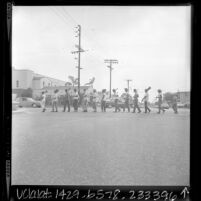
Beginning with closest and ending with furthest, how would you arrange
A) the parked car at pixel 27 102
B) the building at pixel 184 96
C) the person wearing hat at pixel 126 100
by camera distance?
the building at pixel 184 96
the parked car at pixel 27 102
the person wearing hat at pixel 126 100

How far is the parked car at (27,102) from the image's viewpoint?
2062 mm

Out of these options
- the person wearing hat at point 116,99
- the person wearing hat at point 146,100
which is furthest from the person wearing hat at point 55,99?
the person wearing hat at point 146,100

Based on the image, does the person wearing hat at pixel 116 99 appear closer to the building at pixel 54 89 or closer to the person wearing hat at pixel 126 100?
the person wearing hat at pixel 126 100

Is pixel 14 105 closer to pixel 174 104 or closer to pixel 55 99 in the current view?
pixel 55 99

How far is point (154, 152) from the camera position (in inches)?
83.5

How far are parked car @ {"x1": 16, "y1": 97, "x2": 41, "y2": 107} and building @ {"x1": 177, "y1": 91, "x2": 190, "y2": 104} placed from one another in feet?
4.32

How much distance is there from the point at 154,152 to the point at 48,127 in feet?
3.33

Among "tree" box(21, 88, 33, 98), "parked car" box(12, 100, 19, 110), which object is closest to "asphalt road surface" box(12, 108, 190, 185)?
"parked car" box(12, 100, 19, 110)

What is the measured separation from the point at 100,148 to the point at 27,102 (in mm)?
797

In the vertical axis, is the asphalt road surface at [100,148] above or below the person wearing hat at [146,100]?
below

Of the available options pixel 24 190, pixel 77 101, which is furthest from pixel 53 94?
pixel 24 190

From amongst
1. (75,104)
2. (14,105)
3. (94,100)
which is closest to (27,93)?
(14,105)

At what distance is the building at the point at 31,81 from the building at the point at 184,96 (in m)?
1.04

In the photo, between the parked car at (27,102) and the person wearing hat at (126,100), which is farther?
the person wearing hat at (126,100)
